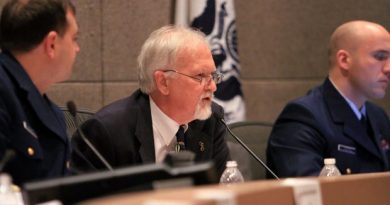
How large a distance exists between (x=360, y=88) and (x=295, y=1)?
1259 millimetres

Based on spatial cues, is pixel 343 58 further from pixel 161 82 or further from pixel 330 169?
pixel 161 82

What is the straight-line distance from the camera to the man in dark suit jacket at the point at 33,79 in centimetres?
240

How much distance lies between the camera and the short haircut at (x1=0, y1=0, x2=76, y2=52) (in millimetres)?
2449

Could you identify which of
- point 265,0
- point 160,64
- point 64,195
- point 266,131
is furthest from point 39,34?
point 265,0

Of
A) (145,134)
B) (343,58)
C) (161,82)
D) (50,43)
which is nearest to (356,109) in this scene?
(343,58)

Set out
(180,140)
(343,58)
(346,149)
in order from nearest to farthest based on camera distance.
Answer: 1. (180,140)
2. (346,149)
3. (343,58)

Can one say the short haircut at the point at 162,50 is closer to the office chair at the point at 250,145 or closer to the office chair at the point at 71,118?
the office chair at the point at 71,118

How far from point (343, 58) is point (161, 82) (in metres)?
1.23

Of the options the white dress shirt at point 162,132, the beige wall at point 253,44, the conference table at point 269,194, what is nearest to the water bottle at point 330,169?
the white dress shirt at point 162,132

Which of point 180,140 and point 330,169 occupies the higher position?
point 180,140

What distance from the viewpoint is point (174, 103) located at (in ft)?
9.87

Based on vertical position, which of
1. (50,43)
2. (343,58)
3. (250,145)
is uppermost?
(50,43)

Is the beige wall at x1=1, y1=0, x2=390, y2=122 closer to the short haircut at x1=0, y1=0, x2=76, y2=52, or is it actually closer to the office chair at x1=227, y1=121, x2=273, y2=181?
the office chair at x1=227, y1=121, x2=273, y2=181

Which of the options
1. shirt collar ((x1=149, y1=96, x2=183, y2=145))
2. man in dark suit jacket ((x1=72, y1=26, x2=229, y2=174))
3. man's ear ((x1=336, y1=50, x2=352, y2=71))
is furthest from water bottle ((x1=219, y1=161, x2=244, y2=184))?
man's ear ((x1=336, y1=50, x2=352, y2=71))
